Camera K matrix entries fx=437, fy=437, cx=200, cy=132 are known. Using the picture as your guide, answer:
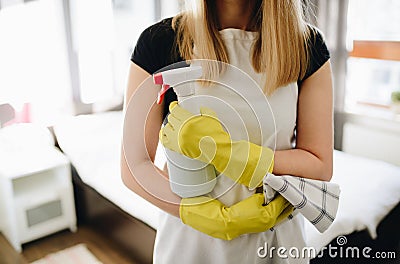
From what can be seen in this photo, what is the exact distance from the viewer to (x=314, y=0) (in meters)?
2.70

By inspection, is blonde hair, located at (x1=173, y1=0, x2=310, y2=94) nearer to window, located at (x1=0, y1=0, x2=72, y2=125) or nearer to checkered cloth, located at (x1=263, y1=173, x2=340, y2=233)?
checkered cloth, located at (x1=263, y1=173, x2=340, y2=233)

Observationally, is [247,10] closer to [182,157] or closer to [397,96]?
[182,157]

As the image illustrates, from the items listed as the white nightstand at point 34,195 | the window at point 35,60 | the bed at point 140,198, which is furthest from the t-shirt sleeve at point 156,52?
the window at point 35,60

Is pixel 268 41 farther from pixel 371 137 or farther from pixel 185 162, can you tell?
pixel 371 137

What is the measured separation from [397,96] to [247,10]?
74.8 inches

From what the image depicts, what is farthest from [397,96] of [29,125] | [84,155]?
[29,125]

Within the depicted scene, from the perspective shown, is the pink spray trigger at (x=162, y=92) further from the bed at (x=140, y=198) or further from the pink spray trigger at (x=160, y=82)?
the bed at (x=140, y=198)

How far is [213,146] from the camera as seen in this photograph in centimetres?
72

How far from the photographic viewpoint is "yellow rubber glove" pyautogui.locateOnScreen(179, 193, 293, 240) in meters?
0.75

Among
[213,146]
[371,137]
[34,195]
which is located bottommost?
[34,195]

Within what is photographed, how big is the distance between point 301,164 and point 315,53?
207 mm

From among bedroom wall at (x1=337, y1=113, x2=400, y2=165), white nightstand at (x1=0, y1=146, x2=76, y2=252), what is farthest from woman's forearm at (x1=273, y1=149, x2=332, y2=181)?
bedroom wall at (x1=337, y1=113, x2=400, y2=165)

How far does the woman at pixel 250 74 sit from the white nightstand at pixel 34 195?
149 centimetres

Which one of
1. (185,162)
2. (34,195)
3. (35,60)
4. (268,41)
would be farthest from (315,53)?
(35,60)
